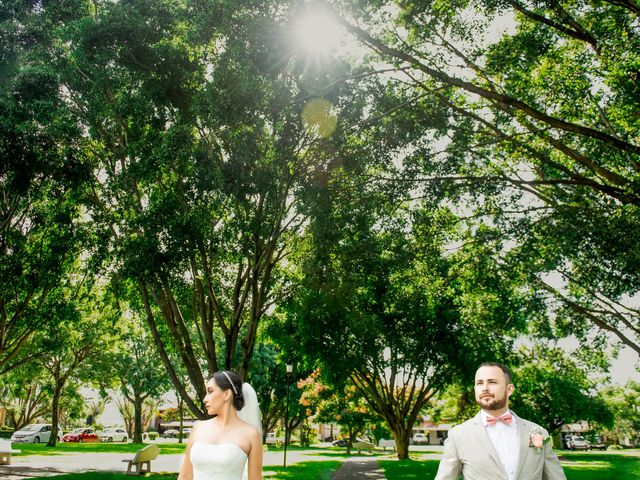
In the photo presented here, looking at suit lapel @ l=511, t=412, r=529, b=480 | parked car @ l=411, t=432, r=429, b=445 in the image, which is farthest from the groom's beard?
parked car @ l=411, t=432, r=429, b=445

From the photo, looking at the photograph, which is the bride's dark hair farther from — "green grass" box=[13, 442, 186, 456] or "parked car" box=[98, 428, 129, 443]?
"parked car" box=[98, 428, 129, 443]

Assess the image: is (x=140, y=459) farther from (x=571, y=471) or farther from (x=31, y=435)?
(x=31, y=435)

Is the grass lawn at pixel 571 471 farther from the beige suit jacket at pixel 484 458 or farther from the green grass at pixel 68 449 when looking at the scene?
the green grass at pixel 68 449

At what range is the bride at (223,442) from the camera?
15.7ft

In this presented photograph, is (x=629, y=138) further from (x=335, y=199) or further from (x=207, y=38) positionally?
(x=207, y=38)

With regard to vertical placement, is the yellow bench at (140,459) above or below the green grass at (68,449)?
above

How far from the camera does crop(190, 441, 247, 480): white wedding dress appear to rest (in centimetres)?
477

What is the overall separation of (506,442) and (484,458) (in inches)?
8.9

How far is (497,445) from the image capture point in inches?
153

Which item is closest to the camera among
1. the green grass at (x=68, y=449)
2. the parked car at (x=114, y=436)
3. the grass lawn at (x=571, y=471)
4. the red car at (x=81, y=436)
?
the grass lawn at (x=571, y=471)

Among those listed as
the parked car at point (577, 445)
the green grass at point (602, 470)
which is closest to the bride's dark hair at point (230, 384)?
the green grass at point (602, 470)

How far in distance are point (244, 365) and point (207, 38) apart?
1000cm

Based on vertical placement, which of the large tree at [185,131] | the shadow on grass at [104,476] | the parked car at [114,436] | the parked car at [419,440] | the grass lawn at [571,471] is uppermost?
the large tree at [185,131]

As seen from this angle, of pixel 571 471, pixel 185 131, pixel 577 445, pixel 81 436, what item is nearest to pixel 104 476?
pixel 185 131
